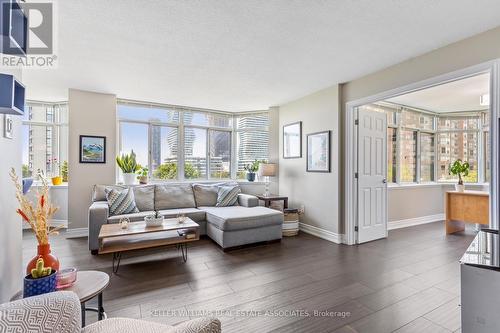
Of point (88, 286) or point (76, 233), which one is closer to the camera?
point (88, 286)

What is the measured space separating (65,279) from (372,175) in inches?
160

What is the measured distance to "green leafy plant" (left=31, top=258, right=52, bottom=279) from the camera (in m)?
1.28

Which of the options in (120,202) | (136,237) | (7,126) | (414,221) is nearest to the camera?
(7,126)

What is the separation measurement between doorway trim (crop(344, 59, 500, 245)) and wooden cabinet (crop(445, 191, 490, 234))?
2.10 metres

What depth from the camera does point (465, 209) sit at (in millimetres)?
4246

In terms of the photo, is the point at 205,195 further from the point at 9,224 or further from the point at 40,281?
the point at 40,281

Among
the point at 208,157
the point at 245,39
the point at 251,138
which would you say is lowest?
the point at 208,157

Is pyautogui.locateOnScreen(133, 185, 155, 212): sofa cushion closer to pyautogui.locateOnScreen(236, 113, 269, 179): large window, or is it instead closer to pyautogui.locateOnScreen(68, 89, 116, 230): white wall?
pyautogui.locateOnScreen(68, 89, 116, 230): white wall

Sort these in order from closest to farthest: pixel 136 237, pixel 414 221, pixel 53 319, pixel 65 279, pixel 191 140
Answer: pixel 53 319
pixel 65 279
pixel 136 237
pixel 414 221
pixel 191 140

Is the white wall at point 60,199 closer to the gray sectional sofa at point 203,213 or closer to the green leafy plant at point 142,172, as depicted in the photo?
the gray sectional sofa at point 203,213

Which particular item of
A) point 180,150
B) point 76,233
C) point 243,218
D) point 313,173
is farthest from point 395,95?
point 76,233

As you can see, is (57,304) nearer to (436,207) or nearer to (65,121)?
(65,121)

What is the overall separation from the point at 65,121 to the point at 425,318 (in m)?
6.29

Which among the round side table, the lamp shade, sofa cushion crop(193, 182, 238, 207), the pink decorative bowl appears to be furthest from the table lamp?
the pink decorative bowl
